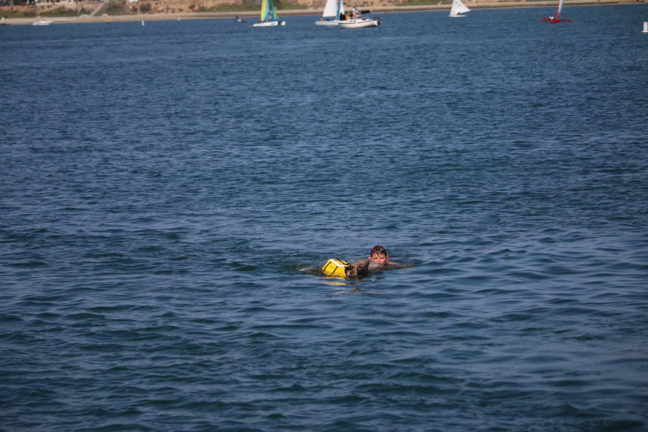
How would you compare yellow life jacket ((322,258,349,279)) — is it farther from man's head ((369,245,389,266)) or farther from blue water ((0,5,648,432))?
man's head ((369,245,389,266))

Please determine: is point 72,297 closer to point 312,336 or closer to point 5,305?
point 5,305

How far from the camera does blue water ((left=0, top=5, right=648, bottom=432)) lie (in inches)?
688

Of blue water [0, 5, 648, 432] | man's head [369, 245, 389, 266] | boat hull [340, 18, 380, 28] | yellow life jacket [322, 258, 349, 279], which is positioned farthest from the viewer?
boat hull [340, 18, 380, 28]

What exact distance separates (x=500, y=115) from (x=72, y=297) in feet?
134

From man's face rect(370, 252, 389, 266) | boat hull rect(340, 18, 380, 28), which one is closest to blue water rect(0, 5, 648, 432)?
man's face rect(370, 252, 389, 266)

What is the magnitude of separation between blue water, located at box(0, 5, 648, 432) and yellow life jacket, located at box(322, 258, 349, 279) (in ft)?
1.87

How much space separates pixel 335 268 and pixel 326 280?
517mm

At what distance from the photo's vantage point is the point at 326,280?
25062 millimetres

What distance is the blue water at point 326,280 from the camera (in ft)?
57.3

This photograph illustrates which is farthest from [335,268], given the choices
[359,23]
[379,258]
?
[359,23]

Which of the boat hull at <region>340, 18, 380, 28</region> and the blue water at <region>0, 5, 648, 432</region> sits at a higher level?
the boat hull at <region>340, 18, 380, 28</region>

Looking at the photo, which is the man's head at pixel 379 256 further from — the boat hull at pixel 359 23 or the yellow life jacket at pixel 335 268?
the boat hull at pixel 359 23

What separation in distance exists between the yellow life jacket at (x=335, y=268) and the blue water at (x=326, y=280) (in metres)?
0.57

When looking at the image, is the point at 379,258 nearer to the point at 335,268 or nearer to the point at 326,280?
the point at 335,268
